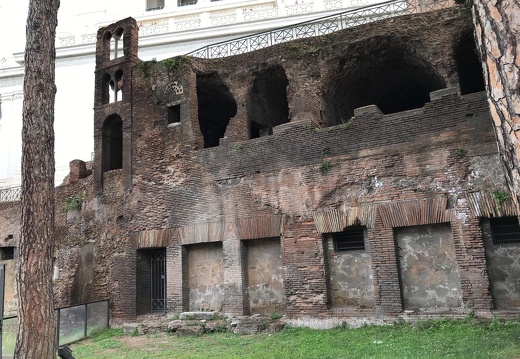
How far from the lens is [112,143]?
14281 mm

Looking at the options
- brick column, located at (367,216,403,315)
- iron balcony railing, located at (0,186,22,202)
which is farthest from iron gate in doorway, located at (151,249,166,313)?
iron balcony railing, located at (0,186,22,202)

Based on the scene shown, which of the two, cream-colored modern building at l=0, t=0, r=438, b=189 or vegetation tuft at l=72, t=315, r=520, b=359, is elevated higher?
cream-colored modern building at l=0, t=0, r=438, b=189

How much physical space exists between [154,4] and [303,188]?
76.4ft

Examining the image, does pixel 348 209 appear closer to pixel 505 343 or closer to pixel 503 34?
pixel 505 343

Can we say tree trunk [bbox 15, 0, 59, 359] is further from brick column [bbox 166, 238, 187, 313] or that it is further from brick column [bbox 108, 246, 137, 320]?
brick column [bbox 108, 246, 137, 320]

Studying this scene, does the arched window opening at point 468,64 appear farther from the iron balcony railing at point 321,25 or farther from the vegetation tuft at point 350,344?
the vegetation tuft at point 350,344

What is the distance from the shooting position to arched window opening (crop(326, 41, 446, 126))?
11.5 meters

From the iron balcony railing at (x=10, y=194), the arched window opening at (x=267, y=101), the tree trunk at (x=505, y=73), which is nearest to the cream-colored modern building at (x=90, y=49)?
the iron balcony railing at (x=10, y=194)

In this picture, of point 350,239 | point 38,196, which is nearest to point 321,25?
point 350,239

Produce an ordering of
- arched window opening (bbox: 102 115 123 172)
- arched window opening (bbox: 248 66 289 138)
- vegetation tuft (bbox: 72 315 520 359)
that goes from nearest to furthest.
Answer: vegetation tuft (bbox: 72 315 520 359) < arched window opening (bbox: 248 66 289 138) < arched window opening (bbox: 102 115 123 172)

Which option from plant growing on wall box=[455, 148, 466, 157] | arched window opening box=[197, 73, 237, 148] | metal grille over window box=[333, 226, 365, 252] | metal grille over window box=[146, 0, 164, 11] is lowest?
metal grille over window box=[333, 226, 365, 252]

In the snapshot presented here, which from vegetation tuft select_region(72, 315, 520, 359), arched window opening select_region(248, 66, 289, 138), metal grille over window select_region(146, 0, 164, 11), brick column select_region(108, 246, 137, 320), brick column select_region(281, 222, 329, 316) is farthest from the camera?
metal grille over window select_region(146, 0, 164, 11)

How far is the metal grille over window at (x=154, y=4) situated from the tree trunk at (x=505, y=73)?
29671 millimetres

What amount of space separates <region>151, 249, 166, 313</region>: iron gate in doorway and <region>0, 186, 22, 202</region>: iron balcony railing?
11683 millimetres
